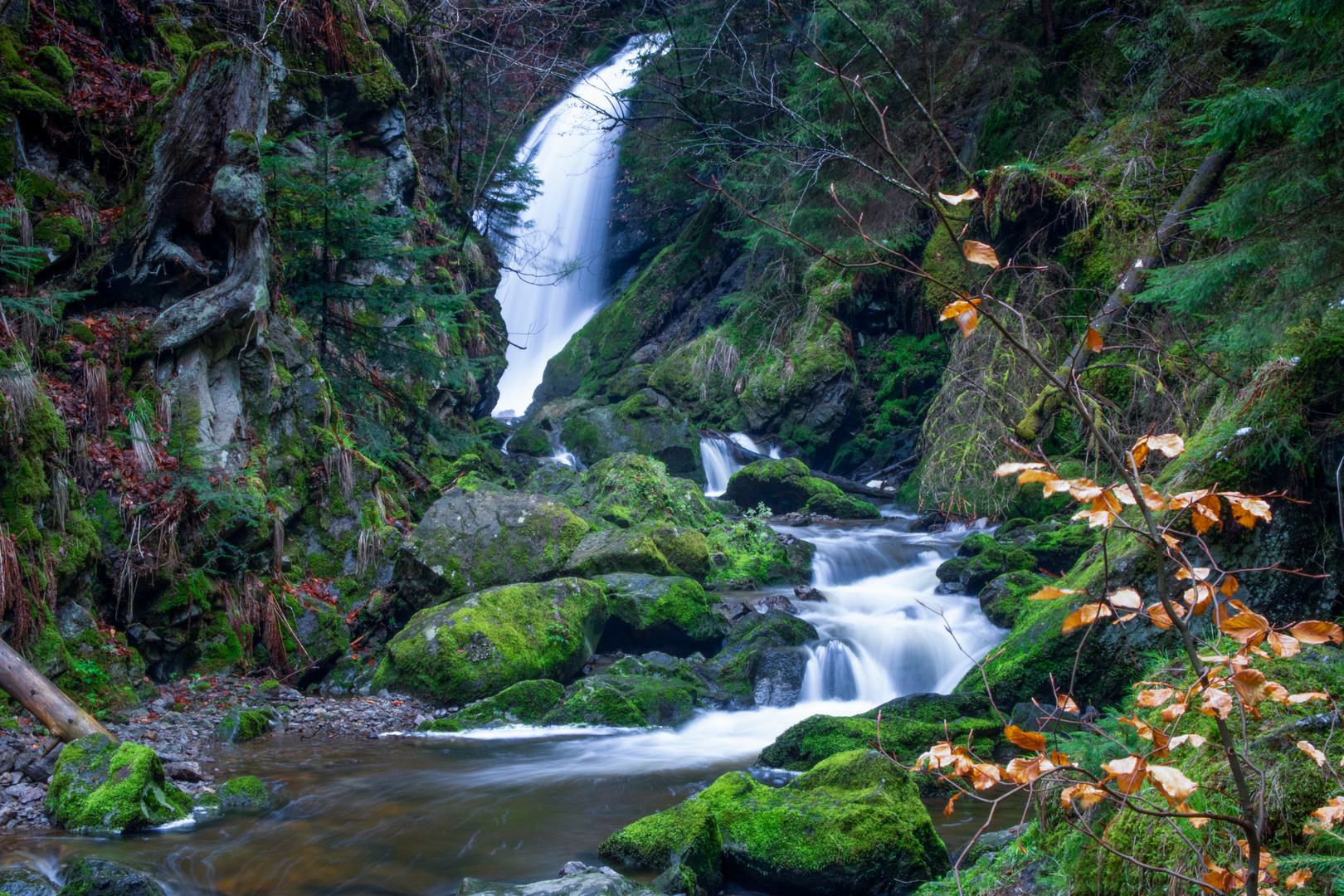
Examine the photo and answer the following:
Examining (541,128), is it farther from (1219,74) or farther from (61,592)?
(61,592)

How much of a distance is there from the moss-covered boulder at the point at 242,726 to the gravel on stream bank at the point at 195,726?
6 cm

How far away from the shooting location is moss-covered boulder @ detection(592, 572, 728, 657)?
28.5ft

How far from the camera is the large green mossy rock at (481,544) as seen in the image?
876cm

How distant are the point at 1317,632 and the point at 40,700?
628 cm

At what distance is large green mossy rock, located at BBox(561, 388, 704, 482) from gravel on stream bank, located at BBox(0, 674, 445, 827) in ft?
29.3

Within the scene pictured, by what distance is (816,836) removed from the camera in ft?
13.7

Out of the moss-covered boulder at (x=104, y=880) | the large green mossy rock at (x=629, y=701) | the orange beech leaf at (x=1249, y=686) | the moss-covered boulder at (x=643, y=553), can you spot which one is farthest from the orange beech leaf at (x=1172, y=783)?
the moss-covered boulder at (x=643, y=553)

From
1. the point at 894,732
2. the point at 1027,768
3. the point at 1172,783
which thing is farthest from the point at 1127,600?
the point at 894,732

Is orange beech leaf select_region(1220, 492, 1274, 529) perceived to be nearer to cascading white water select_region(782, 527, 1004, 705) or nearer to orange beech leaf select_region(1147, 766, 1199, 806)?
orange beech leaf select_region(1147, 766, 1199, 806)

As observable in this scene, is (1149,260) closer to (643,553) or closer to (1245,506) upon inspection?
(643,553)

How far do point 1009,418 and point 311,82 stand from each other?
10.9 meters

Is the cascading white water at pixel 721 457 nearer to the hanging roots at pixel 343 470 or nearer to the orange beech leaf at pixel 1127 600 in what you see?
the hanging roots at pixel 343 470

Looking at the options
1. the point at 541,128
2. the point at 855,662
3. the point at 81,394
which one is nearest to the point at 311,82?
the point at 81,394

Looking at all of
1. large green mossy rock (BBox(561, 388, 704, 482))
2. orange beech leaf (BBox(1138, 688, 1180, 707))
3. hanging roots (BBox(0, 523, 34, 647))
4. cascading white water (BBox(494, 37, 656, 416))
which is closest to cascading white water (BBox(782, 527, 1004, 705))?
large green mossy rock (BBox(561, 388, 704, 482))
